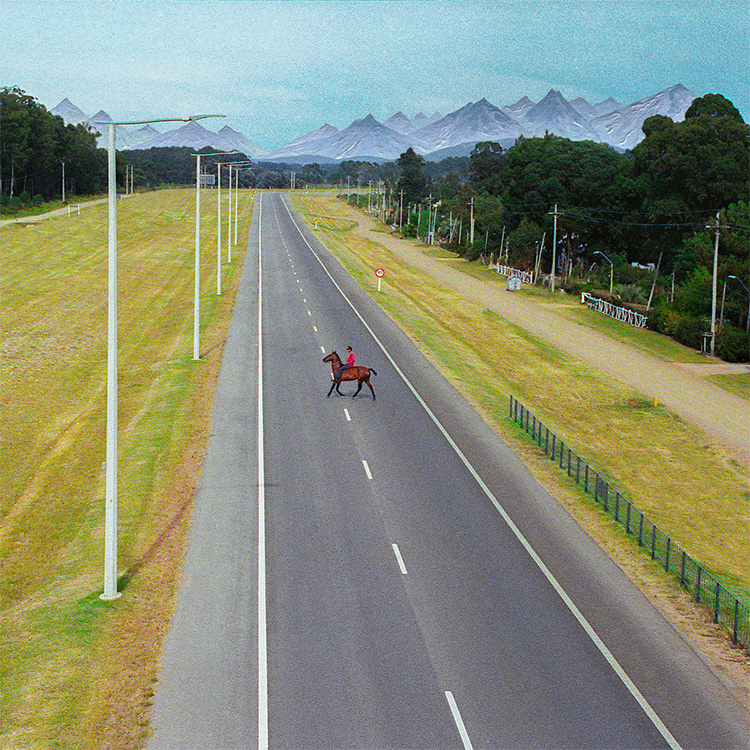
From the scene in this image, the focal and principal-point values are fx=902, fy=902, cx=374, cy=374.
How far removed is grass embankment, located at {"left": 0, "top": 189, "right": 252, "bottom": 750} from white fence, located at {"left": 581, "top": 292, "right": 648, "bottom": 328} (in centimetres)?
3520

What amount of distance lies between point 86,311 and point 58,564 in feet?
148

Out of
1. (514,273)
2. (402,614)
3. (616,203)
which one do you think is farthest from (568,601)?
(616,203)

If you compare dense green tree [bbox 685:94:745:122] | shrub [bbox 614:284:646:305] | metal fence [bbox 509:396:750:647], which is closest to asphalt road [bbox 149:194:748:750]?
metal fence [bbox 509:396:750:647]

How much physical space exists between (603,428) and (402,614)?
2444 cm

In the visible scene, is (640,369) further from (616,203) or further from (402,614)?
(616,203)

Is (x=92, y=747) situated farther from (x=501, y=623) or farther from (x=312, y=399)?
(x=312, y=399)

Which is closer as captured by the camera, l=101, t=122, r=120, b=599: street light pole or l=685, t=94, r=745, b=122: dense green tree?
l=101, t=122, r=120, b=599: street light pole

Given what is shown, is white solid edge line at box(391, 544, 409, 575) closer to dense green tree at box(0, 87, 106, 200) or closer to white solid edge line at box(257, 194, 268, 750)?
white solid edge line at box(257, 194, 268, 750)

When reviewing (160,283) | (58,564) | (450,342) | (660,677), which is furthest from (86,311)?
(660,677)

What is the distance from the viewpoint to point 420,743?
1549 cm

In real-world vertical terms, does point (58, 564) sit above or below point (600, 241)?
below

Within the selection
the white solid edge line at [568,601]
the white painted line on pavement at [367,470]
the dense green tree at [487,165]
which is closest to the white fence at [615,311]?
the white solid edge line at [568,601]

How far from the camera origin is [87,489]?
3091 centimetres

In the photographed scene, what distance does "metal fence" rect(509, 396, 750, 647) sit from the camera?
21656 mm
